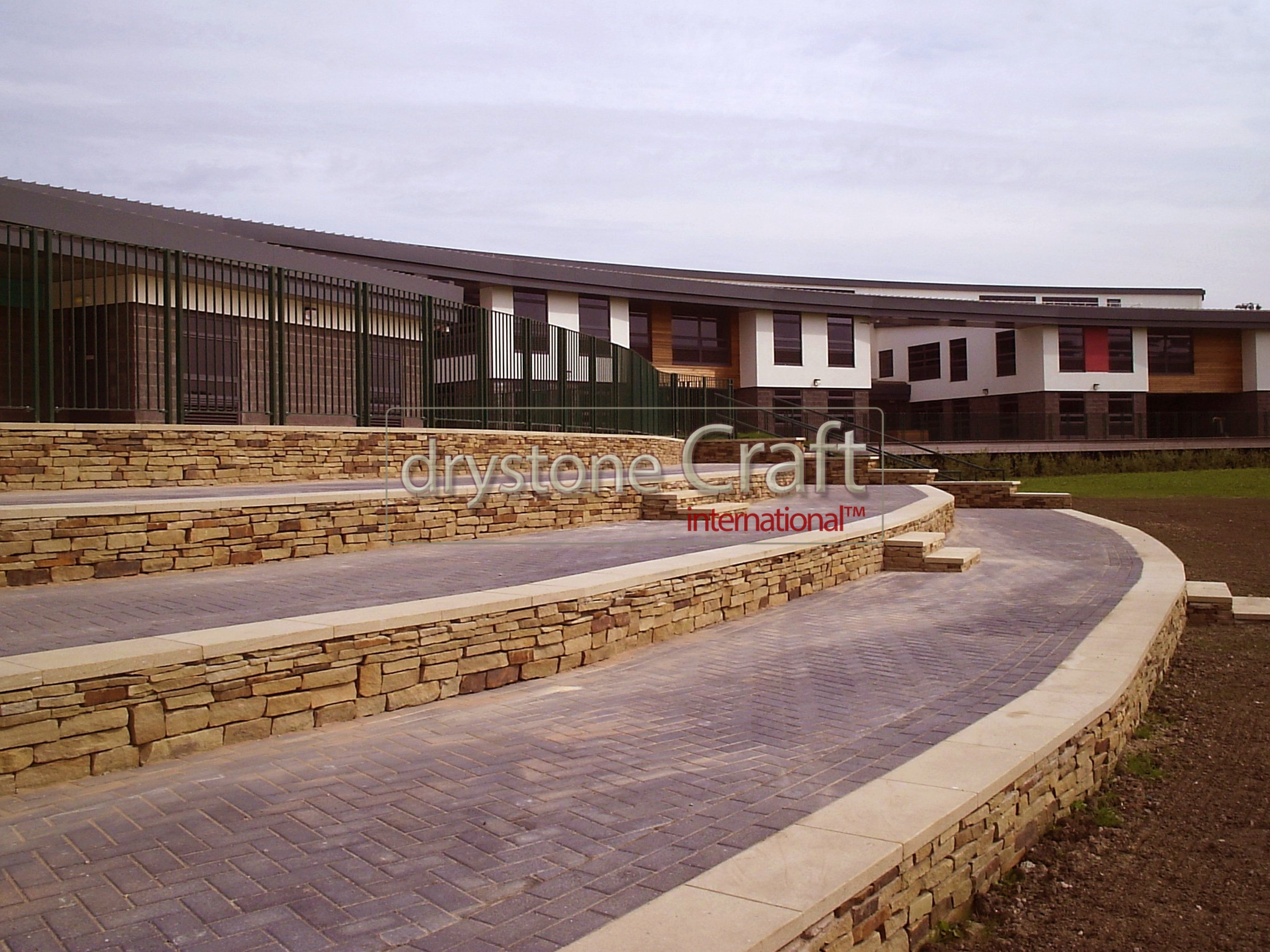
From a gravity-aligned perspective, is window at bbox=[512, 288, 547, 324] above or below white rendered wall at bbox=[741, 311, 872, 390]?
above

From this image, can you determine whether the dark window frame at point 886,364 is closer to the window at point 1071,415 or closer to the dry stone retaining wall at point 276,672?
the window at point 1071,415

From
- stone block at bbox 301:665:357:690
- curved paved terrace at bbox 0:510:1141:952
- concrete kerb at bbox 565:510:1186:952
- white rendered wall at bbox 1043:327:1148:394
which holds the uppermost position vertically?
white rendered wall at bbox 1043:327:1148:394

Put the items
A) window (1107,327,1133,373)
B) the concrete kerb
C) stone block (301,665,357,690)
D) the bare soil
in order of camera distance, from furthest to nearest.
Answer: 1. window (1107,327,1133,373)
2. stone block (301,665,357,690)
3. the bare soil
4. the concrete kerb

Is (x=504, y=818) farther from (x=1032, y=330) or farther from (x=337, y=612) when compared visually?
(x=1032, y=330)

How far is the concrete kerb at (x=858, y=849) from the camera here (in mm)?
2771

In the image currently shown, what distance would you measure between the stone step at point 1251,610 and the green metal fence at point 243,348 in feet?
36.9

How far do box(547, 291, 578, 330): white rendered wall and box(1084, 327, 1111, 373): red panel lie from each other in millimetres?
24261

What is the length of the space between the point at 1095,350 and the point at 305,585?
4290 centimetres

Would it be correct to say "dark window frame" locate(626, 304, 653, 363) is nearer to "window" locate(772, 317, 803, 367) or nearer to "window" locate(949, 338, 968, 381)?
"window" locate(772, 317, 803, 367)

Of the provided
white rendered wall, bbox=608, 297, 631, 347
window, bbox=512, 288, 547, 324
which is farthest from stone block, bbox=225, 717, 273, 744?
white rendered wall, bbox=608, 297, 631, 347

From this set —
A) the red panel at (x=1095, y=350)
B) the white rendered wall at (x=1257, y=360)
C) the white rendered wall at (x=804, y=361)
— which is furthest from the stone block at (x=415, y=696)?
the white rendered wall at (x=1257, y=360)

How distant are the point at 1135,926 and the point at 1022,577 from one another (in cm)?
752

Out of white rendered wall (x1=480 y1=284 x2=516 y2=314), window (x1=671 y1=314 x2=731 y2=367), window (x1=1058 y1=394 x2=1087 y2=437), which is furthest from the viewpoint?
window (x1=1058 y1=394 x2=1087 y2=437)

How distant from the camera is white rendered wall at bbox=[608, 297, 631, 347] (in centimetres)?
3428
